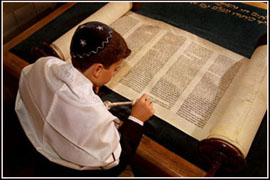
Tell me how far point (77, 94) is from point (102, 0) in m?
0.88

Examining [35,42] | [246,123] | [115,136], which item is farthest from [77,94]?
[35,42]

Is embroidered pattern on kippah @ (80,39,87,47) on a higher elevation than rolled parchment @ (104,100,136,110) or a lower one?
higher

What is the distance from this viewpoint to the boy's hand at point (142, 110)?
0.81 metres

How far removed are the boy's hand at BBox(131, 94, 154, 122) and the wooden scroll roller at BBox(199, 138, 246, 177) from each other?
0.18m

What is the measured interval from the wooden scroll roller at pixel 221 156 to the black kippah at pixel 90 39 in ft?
1.22

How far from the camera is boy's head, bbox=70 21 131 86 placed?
2.15ft

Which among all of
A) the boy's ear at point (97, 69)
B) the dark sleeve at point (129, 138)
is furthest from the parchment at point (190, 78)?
the boy's ear at point (97, 69)

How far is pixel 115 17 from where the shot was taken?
1199 millimetres

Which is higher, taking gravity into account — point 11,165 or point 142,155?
point 142,155

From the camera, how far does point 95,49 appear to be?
2.18ft

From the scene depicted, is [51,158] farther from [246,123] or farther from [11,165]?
[11,165]

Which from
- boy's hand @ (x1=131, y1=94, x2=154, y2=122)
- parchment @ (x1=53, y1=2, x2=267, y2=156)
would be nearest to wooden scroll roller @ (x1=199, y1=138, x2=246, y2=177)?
parchment @ (x1=53, y1=2, x2=267, y2=156)

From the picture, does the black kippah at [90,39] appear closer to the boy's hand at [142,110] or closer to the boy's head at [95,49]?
the boy's head at [95,49]

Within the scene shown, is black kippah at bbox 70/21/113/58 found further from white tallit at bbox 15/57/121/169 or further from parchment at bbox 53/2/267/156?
parchment at bbox 53/2/267/156
